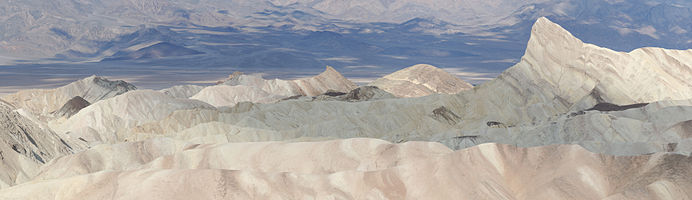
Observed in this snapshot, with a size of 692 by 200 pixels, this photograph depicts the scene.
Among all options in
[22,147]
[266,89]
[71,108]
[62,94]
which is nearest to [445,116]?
[22,147]

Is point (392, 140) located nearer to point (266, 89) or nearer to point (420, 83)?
point (266, 89)

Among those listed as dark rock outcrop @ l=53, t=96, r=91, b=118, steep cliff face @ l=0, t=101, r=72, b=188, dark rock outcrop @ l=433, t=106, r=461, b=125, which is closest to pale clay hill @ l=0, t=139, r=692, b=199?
steep cliff face @ l=0, t=101, r=72, b=188

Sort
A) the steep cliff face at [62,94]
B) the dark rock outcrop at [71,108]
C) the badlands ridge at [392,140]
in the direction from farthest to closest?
the steep cliff face at [62,94] → the dark rock outcrop at [71,108] → the badlands ridge at [392,140]

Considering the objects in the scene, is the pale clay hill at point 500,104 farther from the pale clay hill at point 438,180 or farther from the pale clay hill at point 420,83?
the pale clay hill at point 420,83

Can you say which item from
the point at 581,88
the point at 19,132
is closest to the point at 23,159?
the point at 19,132

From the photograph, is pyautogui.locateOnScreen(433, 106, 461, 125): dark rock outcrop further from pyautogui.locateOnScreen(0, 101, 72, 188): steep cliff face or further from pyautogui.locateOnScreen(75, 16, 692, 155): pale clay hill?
pyautogui.locateOnScreen(0, 101, 72, 188): steep cliff face

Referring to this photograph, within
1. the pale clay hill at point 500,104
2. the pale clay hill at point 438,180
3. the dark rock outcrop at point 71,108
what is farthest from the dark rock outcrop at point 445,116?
the dark rock outcrop at point 71,108
